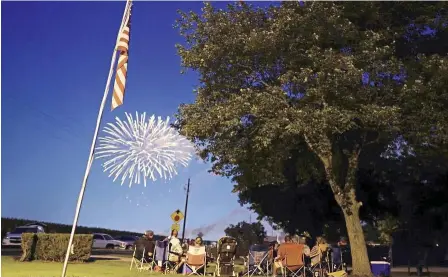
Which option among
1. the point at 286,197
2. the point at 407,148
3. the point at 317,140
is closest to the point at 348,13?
the point at 317,140

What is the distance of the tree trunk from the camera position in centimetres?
1708

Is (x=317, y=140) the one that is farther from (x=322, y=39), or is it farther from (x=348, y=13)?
(x=348, y=13)

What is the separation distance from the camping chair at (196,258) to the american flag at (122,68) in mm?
6004

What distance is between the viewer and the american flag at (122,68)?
455 inches

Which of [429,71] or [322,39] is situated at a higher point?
[322,39]

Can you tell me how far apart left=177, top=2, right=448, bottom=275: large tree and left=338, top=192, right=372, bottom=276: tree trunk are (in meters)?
0.03

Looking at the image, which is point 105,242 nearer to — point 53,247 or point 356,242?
point 53,247

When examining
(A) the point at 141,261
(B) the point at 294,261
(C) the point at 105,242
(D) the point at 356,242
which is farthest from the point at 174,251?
(C) the point at 105,242

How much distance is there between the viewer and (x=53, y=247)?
17.4 meters

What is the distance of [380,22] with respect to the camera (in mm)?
17750

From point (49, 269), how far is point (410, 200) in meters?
27.1

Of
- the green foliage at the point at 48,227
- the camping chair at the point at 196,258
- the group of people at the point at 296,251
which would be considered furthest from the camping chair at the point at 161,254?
the green foliage at the point at 48,227

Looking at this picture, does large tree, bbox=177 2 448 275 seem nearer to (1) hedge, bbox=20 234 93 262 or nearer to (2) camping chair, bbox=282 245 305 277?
(2) camping chair, bbox=282 245 305 277

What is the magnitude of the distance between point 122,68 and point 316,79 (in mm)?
6360
